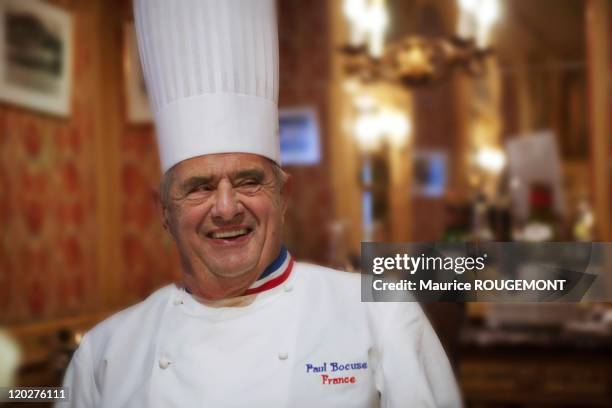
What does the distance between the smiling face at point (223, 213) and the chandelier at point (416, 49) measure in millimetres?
1573

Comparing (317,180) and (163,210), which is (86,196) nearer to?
(317,180)

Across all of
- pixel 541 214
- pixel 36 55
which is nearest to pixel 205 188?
pixel 541 214

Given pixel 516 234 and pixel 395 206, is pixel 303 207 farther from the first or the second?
pixel 516 234

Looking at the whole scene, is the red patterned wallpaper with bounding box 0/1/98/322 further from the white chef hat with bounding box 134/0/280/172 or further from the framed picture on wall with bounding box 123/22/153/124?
the white chef hat with bounding box 134/0/280/172

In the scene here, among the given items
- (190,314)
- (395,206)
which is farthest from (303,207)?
(190,314)

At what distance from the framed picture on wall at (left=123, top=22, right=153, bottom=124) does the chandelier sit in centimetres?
84

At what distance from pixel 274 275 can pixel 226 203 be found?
163 millimetres

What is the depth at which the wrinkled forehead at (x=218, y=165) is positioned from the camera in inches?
33.0

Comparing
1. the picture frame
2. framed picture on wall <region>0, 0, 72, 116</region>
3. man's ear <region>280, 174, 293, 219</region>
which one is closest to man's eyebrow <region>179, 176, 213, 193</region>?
man's ear <region>280, 174, 293, 219</region>

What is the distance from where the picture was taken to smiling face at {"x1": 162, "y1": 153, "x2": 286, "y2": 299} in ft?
2.71

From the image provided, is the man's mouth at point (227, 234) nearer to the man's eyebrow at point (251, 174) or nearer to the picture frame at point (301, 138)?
the man's eyebrow at point (251, 174)

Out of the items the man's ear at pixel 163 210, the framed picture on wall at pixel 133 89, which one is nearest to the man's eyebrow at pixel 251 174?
the man's ear at pixel 163 210

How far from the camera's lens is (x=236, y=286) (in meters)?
0.89

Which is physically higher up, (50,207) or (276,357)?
(50,207)
